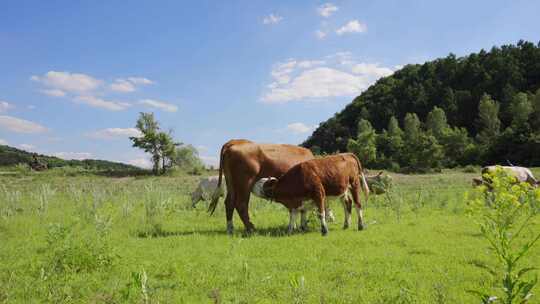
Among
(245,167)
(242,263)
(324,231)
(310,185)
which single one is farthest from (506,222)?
(245,167)

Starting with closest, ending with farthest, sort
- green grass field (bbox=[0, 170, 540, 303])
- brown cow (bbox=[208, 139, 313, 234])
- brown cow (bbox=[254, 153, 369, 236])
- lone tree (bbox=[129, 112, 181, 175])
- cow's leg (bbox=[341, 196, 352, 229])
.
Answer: green grass field (bbox=[0, 170, 540, 303]) < brown cow (bbox=[254, 153, 369, 236]) < brown cow (bbox=[208, 139, 313, 234]) < cow's leg (bbox=[341, 196, 352, 229]) < lone tree (bbox=[129, 112, 181, 175])

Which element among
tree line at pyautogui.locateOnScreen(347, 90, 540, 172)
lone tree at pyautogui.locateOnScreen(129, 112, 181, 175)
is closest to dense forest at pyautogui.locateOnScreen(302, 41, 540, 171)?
tree line at pyautogui.locateOnScreen(347, 90, 540, 172)

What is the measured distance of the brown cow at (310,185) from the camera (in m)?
9.39

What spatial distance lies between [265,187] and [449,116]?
369ft

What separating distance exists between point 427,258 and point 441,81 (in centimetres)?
12917

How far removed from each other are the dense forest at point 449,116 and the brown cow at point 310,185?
50.3 metres

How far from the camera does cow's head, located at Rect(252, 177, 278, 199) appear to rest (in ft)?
31.8

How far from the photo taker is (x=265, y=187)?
9750 mm

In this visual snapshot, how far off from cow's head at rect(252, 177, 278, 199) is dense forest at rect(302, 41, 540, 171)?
5118 cm

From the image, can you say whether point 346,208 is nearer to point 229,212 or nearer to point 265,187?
point 265,187

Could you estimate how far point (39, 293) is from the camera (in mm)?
5207

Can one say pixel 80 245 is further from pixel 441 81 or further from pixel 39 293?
pixel 441 81

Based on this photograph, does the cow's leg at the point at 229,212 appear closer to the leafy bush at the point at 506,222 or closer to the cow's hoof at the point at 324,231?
the cow's hoof at the point at 324,231

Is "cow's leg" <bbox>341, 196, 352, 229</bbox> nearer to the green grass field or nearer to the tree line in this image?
the green grass field
